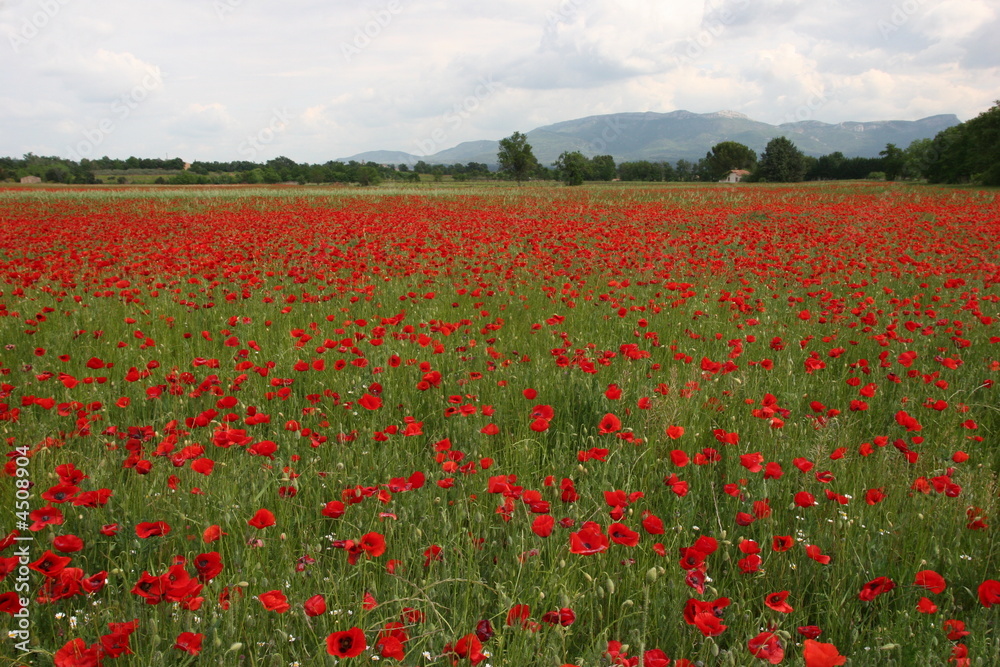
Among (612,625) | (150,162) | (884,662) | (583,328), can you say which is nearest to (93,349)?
(583,328)

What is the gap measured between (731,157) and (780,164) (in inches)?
986

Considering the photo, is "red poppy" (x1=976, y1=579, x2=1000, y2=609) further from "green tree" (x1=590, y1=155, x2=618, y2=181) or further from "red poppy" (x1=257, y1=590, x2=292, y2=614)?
"green tree" (x1=590, y1=155, x2=618, y2=181)

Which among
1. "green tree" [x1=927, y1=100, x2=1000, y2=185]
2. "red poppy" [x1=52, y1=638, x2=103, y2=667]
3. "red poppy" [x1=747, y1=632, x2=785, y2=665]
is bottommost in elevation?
"red poppy" [x1=747, y1=632, x2=785, y2=665]

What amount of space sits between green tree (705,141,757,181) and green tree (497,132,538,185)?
38327mm

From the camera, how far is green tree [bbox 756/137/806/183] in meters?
76.1

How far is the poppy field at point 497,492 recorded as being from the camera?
1.67m

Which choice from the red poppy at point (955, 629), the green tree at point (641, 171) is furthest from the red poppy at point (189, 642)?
the green tree at point (641, 171)

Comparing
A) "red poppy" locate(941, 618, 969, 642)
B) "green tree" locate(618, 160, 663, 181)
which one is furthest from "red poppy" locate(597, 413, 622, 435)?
"green tree" locate(618, 160, 663, 181)

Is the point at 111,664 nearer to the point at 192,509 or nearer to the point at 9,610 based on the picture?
the point at 9,610

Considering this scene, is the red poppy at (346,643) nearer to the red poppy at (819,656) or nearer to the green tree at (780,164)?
the red poppy at (819,656)

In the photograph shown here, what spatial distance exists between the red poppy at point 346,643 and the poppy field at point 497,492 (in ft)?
0.04

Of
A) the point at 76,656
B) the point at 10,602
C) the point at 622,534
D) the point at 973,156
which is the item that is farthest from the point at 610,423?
the point at 973,156

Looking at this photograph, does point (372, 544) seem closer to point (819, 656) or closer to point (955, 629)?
point (819, 656)

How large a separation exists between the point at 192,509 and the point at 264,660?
0.84 m
